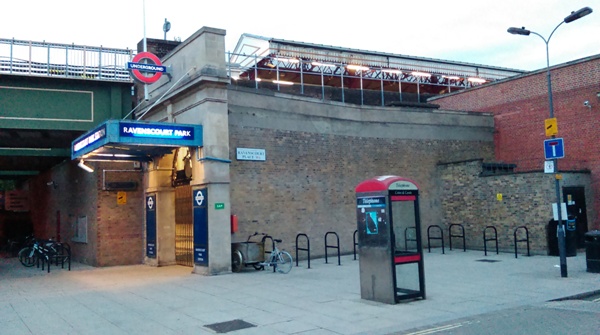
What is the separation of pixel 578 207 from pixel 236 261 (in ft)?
41.1

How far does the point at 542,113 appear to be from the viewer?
69.7 ft

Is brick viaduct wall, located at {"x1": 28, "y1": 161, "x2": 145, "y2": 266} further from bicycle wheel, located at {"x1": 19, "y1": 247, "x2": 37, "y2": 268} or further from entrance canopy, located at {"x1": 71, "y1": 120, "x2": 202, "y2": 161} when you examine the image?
entrance canopy, located at {"x1": 71, "y1": 120, "x2": 202, "y2": 161}

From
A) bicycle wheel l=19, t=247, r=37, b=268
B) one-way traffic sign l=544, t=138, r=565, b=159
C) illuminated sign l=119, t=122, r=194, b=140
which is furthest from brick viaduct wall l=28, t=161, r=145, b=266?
one-way traffic sign l=544, t=138, r=565, b=159

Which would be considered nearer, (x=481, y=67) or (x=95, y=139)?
(x=95, y=139)

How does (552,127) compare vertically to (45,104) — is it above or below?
below

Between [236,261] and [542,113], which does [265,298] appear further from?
[542,113]

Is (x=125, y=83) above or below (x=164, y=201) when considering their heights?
above

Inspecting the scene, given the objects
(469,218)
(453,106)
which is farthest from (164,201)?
(453,106)

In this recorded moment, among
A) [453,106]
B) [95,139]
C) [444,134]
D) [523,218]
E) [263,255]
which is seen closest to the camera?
[95,139]

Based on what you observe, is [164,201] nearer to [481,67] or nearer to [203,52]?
[203,52]

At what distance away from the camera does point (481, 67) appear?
3369 centimetres

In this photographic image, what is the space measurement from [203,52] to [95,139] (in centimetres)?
390

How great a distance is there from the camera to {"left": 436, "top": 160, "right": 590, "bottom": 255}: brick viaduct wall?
687 inches

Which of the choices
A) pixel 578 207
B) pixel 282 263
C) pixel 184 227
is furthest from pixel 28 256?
pixel 578 207
